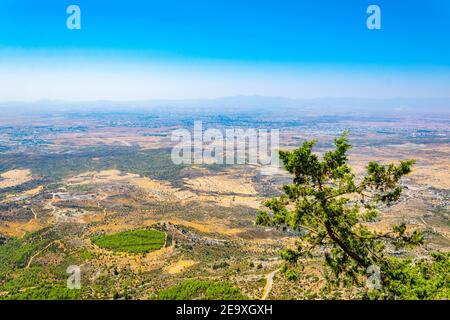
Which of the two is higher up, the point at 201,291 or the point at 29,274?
the point at 201,291

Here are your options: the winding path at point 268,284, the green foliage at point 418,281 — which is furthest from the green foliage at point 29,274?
the green foliage at point 418,281

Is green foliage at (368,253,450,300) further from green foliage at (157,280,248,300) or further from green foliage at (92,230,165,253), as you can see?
green foliage at (92,230,165,253)

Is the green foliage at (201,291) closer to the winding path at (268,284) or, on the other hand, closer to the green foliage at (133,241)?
the winding path at (268,284)

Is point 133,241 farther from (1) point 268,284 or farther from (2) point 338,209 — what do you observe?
(2) point 338,209

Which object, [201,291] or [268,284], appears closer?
[201,291]

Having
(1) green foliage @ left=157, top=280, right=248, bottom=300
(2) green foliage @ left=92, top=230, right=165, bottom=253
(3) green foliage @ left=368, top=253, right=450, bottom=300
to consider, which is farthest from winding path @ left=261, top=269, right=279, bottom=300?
(2) green foliage @ left=92, top=230, right=165, bottom=253

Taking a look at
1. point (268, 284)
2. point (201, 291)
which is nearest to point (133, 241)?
point (201, 291)

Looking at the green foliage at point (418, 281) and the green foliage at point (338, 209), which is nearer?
the green foliage at point (418, 281)

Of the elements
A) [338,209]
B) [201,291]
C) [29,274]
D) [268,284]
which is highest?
[338,209]
